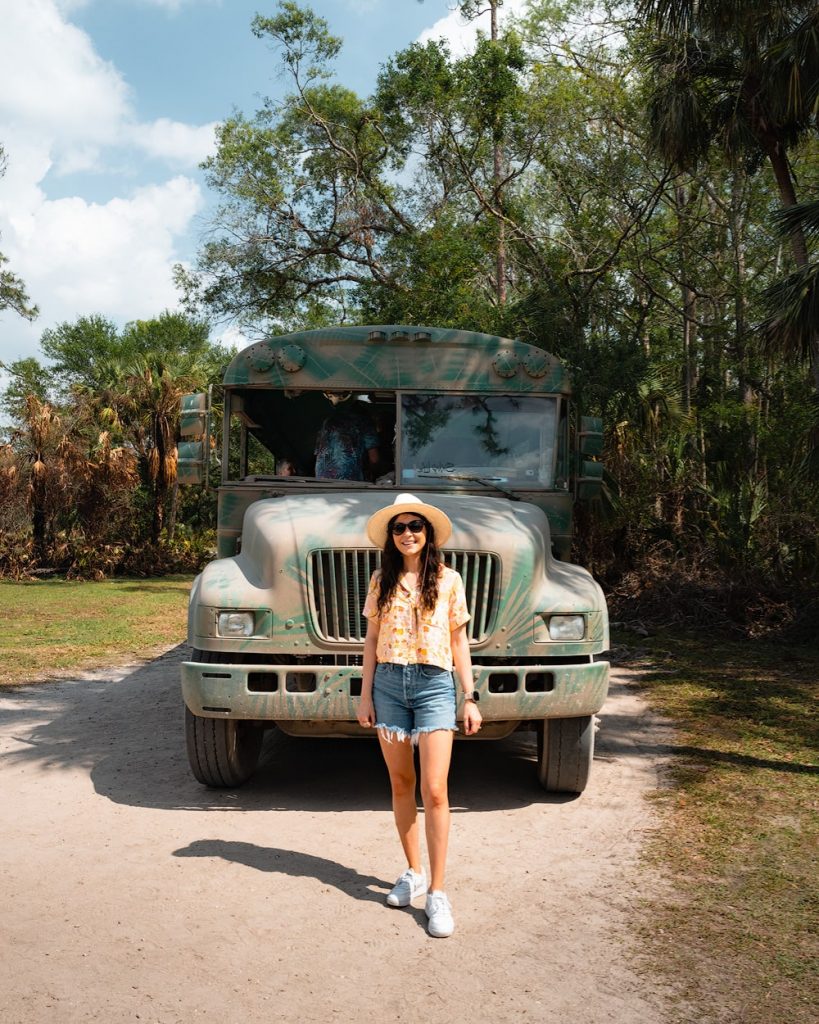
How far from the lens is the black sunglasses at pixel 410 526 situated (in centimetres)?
427

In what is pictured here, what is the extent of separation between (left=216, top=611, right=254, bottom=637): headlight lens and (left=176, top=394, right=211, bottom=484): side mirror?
2.05 metres

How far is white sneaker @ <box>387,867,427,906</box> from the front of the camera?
4238 millimetres

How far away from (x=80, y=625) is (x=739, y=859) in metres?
12.8

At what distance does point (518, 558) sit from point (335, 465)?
1.98 metres

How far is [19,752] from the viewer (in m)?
7.20

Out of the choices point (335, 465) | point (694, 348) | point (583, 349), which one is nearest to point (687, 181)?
point (694, 348)

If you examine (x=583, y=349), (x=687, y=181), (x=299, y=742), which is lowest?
(x=299, y=742)

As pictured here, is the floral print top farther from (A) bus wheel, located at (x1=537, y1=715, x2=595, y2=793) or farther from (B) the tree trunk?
(B) the tree trunk

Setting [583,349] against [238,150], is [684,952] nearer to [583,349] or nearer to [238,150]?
[583,349]

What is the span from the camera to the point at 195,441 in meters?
7.41

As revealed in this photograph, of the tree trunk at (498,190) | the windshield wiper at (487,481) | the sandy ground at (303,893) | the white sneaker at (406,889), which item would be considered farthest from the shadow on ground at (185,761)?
the tree trunk at (498,190)

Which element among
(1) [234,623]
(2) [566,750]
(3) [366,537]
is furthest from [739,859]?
(1) [234,623]

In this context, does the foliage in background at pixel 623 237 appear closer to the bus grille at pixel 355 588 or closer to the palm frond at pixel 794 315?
the palm frond at pixel 794 315

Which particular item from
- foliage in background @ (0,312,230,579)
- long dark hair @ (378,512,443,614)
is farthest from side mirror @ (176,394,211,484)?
foliage in background @ (0,312,230,579)
